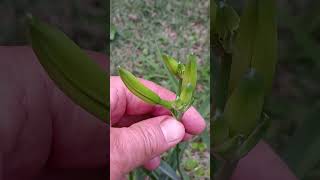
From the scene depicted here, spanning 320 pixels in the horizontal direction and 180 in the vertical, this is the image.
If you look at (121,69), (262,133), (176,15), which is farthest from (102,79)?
(262,133)

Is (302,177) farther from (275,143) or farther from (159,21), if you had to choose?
(159,21)

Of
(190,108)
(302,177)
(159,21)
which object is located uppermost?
(159,21)

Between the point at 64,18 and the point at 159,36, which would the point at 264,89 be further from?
the point at 64,18

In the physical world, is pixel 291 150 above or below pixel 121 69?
below

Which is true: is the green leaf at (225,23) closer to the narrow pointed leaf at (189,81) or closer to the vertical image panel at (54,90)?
the narrow pointed leaf at (189,81)

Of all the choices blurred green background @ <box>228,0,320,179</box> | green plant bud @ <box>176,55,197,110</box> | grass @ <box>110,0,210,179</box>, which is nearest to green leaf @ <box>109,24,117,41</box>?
grass @ <box>110,0,210,179</box>

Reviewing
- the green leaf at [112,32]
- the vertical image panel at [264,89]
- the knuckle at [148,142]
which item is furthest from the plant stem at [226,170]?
the green leaf at [112,32]
